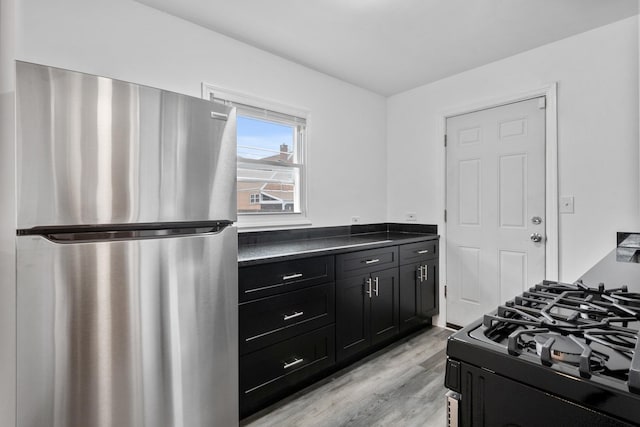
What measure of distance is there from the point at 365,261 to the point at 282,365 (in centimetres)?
96

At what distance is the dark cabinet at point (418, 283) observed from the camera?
2.86 m

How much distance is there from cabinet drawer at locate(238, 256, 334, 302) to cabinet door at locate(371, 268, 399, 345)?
1.75 ft

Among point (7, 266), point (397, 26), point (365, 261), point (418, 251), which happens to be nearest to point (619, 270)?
point (365, 261)

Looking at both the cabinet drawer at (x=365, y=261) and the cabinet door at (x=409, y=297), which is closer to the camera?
the cabinet drawer at (x=365, y=261)

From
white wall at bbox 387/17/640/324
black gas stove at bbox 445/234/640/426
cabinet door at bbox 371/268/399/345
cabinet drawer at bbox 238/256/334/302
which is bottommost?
cabinet door at bbox 371/268/399/345

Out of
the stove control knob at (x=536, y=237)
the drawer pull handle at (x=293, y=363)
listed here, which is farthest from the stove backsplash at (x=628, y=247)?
the drawer pull handle at (x=293, y=363)

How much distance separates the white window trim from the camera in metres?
2.38

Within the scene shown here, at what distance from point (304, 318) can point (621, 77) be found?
270 centimetres

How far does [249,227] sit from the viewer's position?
8.20 ft

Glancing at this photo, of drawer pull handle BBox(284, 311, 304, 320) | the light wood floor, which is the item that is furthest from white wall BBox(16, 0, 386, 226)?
the light wood floor

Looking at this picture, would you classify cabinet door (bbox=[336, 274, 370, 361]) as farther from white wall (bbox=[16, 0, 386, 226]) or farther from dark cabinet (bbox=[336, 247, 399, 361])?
white wall (bbox=[16, 0, 386, 226])

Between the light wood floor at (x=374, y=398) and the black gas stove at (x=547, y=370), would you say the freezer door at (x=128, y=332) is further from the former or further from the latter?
the black gas stove at (x=547, y=370)

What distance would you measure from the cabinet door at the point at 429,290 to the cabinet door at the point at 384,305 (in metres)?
0.41

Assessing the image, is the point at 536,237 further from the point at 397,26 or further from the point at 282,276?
the point at 282,276
